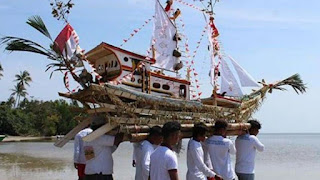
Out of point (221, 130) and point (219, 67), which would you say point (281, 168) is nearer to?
point (219, 67)

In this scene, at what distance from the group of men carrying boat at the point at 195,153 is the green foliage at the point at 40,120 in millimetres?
52942

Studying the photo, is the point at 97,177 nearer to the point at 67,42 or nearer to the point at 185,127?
the point at 185,127

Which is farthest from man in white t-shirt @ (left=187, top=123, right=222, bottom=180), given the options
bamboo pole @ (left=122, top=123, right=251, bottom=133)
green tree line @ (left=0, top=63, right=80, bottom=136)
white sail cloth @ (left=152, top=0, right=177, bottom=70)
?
green tree line @ (left=0, top=63, right=80, bottom=136)

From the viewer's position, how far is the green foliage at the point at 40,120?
60.2m

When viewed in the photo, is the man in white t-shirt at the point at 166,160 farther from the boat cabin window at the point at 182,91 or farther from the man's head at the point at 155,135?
the boat cabin window at the point at 182,91

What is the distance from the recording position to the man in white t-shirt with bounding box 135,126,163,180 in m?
7.40

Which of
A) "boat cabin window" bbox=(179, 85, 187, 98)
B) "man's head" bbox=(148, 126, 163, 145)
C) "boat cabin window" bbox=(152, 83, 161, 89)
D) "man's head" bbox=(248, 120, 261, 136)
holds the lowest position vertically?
"man's head" bbox=(148, 126, 163, 145)

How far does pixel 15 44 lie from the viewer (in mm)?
8344

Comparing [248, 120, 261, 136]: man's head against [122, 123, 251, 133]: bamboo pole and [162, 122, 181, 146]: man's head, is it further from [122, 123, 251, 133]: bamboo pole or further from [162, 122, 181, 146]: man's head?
[162, 122, 181, 146]: man's head

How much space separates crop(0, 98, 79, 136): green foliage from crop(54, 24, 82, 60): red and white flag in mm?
52522

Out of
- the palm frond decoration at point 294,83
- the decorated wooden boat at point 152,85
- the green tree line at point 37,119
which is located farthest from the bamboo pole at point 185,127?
the green tree line at point 37,119

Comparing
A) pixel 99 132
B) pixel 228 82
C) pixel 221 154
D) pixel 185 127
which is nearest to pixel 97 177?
pixel 99 132

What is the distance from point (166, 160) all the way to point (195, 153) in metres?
1.35

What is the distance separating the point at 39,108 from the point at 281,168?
49308 millimetres
